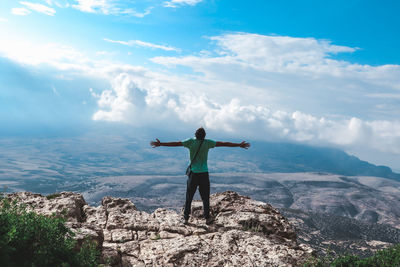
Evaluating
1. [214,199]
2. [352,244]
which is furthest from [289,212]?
[214,199]

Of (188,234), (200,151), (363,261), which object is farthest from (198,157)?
(363,261)

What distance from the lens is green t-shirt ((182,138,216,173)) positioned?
10.2 metres

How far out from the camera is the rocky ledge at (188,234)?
8.25 meters

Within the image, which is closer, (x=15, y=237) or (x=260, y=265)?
(x=15, y=237)

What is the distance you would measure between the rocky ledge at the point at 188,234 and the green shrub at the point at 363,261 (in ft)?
1.77

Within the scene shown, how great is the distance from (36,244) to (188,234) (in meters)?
5.51

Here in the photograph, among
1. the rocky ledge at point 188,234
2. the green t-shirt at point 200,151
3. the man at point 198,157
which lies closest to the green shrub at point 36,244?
the rocky ledge at point 188,234

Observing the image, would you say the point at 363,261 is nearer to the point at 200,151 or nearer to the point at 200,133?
the point at 200,151

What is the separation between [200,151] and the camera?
10266mm

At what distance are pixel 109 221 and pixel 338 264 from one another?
8.48 m

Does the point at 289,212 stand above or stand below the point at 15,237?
below

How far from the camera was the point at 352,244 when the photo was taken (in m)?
111

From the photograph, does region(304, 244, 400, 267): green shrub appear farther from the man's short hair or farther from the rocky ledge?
the man's short hair

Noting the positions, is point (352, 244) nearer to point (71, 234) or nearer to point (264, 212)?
point (264, 212)
